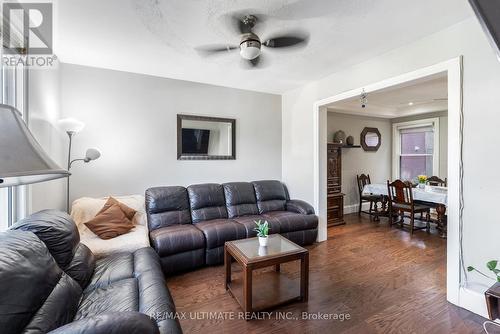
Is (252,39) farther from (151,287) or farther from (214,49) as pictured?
(151,287)

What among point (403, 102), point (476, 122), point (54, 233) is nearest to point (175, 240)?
point (54, 233)

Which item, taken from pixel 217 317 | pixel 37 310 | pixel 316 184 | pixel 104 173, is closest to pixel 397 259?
pixel 316 184

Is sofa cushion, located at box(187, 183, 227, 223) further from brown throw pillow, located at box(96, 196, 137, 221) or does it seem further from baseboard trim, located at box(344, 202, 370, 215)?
baseboard trim, located at box(344, 202, 370, 215)

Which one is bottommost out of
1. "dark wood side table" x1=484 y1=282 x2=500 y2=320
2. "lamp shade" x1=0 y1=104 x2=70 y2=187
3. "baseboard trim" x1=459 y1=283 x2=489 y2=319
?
"baseboard trim" x1=459 y1=283 x2=489 y2=319

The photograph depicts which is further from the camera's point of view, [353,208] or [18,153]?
[353,208]

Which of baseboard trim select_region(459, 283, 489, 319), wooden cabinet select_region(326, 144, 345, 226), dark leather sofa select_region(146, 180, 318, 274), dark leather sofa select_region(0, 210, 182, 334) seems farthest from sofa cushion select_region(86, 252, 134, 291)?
wooden cabinet select_region(326, 144, 345, 226)

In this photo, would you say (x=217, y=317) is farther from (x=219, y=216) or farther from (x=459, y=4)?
(x=459, y=4)

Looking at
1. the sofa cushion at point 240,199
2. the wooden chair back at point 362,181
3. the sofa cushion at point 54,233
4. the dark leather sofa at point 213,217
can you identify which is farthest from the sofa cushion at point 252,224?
the wooden chair back at point 362,181

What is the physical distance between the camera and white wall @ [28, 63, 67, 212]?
2.24 metres

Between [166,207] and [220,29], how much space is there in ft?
7.55

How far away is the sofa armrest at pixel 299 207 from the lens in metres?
3.74

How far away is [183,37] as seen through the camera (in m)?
2.38

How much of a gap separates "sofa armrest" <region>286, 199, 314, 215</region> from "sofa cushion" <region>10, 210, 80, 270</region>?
2.88 meters

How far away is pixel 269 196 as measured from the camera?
407cm
